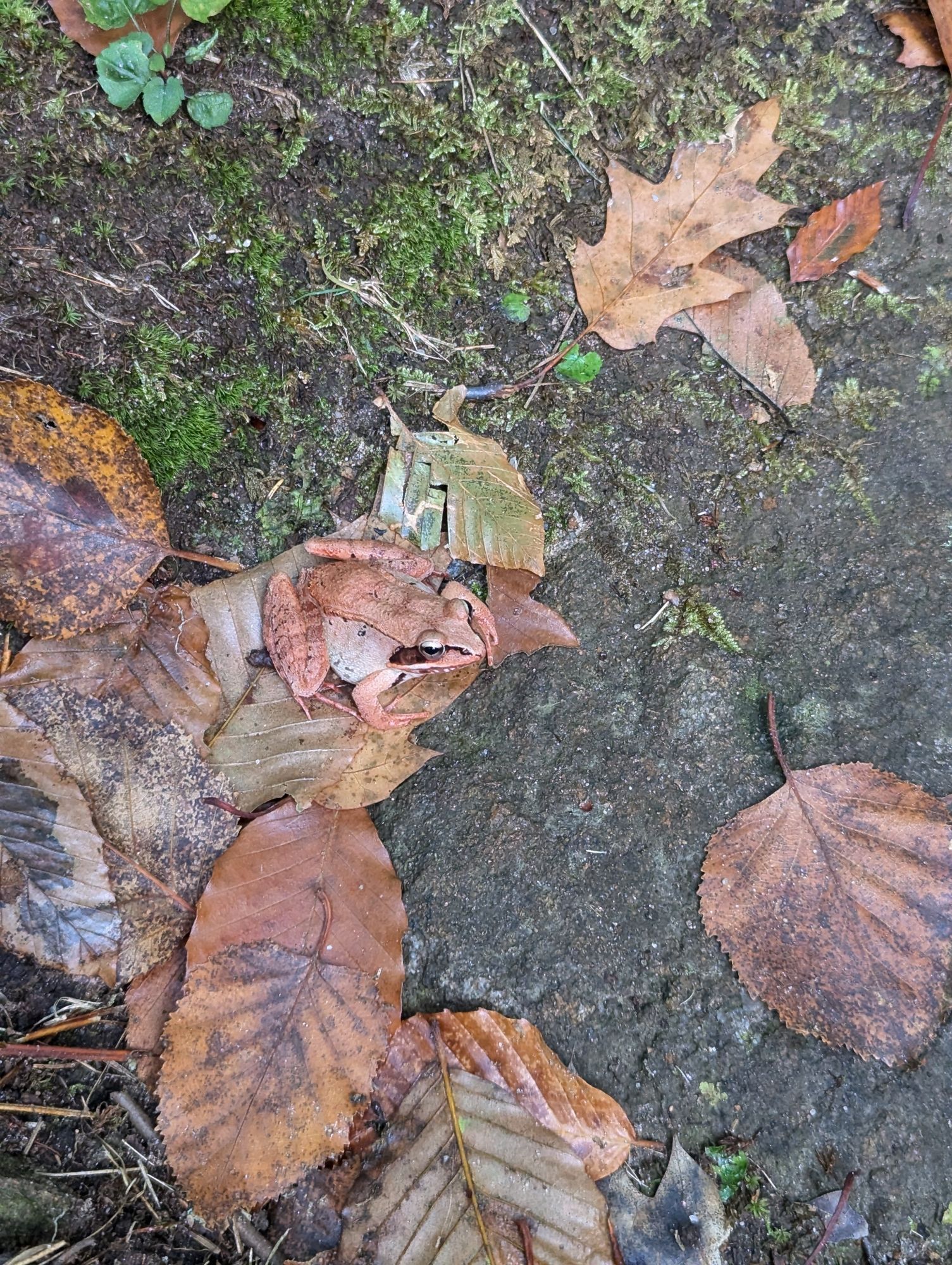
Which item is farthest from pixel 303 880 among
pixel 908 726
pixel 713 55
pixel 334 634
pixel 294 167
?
pixel 713 55

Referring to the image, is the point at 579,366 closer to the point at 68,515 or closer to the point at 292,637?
the point at 292,637

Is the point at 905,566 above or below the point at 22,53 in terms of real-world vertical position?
below

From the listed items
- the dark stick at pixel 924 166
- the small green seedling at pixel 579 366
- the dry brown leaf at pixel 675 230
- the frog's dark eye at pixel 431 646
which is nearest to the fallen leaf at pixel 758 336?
the dry brown leaf at pixel 675 230

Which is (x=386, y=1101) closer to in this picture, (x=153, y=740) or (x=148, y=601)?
(x=153, y=740)

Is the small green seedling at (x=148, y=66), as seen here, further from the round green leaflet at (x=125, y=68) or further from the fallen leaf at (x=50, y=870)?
the fallen leaf at (x=50, y=870)

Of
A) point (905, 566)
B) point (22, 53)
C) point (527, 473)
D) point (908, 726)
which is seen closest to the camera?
point (22, 53)

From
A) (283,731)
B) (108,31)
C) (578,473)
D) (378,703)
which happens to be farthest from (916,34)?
(283,731)
